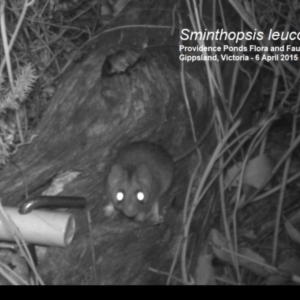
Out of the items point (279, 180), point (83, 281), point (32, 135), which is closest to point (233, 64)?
point (279, 180)

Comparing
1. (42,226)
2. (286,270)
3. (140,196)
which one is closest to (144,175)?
(140,196)

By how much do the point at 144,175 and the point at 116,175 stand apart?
8cm

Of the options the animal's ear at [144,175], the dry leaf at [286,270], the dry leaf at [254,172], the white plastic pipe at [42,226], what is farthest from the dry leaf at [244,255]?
the white plastic pipe at [42,226]

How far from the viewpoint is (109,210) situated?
1.00 metres

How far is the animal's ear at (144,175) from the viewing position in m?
1.03

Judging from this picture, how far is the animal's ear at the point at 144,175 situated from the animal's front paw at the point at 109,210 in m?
0.08

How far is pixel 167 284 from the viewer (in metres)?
1.07

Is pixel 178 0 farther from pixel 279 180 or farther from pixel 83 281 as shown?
pixel 83 281

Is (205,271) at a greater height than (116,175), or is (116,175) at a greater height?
(116,175)

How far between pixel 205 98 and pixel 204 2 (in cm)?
22

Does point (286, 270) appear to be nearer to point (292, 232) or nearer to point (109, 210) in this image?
point (292, 232)

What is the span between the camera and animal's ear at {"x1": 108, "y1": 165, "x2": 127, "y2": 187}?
0.99 meters

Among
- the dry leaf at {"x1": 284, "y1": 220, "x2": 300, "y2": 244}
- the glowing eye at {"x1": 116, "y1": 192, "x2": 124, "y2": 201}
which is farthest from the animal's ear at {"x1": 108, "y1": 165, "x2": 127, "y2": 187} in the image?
the dry leaf at {"x1": 284, "y1": 220, "x2": 300, "y2": 244}

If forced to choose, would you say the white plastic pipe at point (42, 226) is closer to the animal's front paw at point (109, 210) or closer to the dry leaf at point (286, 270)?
the animal's front paw at point (109, 210)
